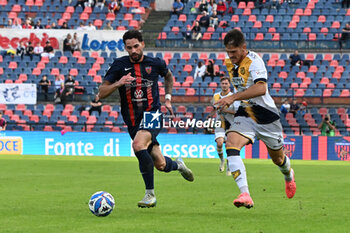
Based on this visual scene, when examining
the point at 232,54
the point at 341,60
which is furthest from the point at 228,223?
the point at 341,60

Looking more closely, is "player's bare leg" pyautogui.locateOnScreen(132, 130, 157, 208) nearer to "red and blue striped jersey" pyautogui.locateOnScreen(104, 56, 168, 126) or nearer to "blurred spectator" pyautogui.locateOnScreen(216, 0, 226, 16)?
"red and blue striped jersey" pyautogui.locateOnScreen(104, 56, 168, 126)

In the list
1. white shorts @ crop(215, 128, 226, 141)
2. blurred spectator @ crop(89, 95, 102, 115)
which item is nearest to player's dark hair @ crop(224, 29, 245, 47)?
white shorts @ crop(215, 128, 226, 141)

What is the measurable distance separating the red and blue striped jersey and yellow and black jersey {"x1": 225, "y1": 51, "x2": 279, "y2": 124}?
1.24 m

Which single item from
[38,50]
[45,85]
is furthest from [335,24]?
[38,50]

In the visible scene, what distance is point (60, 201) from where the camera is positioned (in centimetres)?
1034

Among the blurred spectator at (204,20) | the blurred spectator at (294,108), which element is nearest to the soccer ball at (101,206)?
the blurred spectator at (294,108)

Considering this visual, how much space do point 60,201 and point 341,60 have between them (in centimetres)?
2593

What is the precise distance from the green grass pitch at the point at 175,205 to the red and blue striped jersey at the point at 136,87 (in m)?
1.29

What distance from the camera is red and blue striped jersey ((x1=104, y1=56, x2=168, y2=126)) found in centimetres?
981

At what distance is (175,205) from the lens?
983 centimetres

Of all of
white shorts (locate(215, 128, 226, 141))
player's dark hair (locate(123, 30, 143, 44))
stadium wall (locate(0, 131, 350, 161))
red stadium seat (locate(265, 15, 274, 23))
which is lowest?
stadium wall (locate(0, 131, 350, 161))

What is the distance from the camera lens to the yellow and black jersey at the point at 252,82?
8.85 m

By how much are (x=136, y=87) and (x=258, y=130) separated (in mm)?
1782

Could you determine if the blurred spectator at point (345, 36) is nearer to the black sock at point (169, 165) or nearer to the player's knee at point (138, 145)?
the black sock at point (169, 165)
